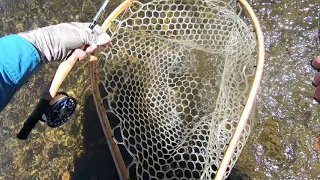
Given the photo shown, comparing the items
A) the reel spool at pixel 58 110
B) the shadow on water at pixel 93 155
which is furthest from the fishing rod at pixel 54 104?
the shadow on water at pixel 93 155

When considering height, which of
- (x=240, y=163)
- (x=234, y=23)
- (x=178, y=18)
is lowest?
(x=240, y=163)

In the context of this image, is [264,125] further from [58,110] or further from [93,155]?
[58,110]

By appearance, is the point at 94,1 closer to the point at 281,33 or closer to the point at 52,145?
the point at 52,145

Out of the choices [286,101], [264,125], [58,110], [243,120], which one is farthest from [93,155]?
[286,101]

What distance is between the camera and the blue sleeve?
93.7 inches

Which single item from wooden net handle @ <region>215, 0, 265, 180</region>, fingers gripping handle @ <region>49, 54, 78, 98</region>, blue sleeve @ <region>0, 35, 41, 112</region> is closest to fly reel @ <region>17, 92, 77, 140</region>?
fingers gripping handle @ <region>49, 54, 78, 98</region>

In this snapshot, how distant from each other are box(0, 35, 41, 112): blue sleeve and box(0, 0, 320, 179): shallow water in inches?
60.7

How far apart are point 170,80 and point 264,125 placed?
99cm

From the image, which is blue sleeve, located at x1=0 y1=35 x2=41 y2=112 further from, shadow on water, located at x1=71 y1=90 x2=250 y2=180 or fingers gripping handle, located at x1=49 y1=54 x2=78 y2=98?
shadow on water, located at x1=71 y1=90 x2=250 y2=180

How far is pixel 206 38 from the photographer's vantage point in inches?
146

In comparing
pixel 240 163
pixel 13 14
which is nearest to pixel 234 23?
pixel 240 163

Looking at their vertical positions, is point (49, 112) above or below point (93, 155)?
above

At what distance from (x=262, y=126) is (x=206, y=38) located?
0.99 metres

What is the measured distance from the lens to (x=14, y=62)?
241 centimetres
